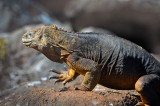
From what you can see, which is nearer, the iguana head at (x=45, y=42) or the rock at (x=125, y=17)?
the iguana head at (x=45, y=42)

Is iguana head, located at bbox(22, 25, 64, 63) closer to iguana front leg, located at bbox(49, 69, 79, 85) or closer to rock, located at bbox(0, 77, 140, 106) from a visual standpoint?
iguana front leg, located at bbox(49, 69, 79, 85)

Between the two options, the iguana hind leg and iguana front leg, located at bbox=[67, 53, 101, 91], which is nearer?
the iguana hind leg

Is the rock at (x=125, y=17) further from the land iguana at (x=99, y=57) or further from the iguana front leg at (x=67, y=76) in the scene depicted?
the land iguana at (x=99, y=57)

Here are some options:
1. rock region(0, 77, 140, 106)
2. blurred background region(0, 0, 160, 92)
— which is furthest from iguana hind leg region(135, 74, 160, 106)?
blurred background region(0, 0, 160, 92)

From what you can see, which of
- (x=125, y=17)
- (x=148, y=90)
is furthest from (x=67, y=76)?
(x=125, y=17)

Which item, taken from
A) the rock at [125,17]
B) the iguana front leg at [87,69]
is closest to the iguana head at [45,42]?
the iguana front leg at [87,69]
